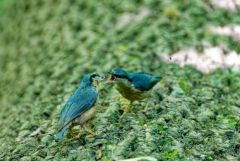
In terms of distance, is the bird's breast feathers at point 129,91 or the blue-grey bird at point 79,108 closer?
the blue-grey bird at point 79,108

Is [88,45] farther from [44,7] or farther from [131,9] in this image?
[44,7]

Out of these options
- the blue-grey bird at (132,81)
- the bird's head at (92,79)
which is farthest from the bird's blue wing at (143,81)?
the bird's head at (92,79)

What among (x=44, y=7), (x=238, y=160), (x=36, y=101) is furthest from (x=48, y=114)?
(x=44, y=7)

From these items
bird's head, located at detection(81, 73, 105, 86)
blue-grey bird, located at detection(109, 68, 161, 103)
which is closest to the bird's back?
blue-grey bird, located at detection(109, 68, 161, 103)

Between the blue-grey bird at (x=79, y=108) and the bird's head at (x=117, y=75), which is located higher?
the bird's head at (x=117, y=75)

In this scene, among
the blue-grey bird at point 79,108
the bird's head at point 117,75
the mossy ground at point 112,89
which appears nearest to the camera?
the blue-grey bird at point 79,108

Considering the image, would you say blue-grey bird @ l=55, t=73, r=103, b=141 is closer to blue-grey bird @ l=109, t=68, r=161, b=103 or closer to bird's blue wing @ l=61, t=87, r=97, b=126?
bird's blue wing @ l=61, t=87, r=97, b=126

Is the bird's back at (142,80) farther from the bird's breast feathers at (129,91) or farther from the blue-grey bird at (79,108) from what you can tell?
the blue-grey bird at (79,108)

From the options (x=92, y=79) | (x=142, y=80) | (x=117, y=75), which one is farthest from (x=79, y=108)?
(x=142, y=80)

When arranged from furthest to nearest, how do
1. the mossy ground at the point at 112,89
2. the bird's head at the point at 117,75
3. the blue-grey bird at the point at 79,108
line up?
the bird's head at the point at 117,75
the mossy ground at the point at 112,89
the blue-grey bird at the point at 79,108
